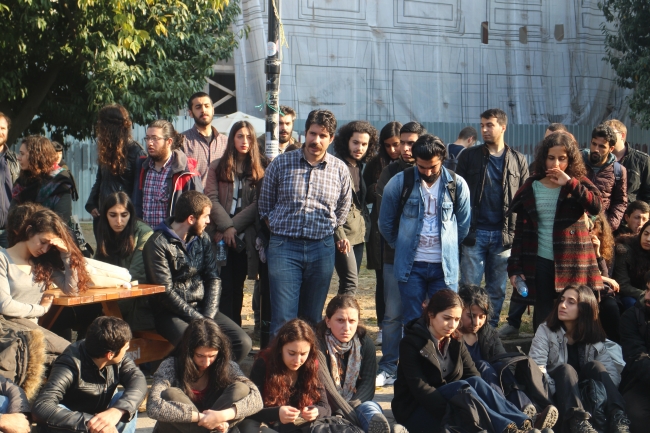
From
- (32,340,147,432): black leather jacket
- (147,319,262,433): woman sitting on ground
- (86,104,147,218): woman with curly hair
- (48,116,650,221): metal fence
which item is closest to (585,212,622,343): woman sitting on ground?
(147,319,262,433): woman sitting on ground

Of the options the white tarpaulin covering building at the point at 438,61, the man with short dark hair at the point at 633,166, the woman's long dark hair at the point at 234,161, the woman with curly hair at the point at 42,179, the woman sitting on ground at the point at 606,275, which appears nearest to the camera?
the woman sitting on ground at the point at 606,275

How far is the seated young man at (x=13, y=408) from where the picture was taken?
4.68 metres

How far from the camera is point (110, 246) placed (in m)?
6.46

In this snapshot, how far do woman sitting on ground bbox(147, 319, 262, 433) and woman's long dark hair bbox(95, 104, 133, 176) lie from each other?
2.31 meters

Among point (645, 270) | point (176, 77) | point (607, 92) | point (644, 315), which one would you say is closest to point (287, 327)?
point (644, 315)

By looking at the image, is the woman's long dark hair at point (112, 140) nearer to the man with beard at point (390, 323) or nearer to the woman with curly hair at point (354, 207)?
the woman with curly hair at point (354, 207)

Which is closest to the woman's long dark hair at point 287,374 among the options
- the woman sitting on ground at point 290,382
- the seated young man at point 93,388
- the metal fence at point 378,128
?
the woman sitting on ground at point 290,382

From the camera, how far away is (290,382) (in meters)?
5.23

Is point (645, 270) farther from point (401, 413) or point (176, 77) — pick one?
point (176, 77)

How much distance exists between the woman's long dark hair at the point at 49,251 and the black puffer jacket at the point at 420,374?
217cm

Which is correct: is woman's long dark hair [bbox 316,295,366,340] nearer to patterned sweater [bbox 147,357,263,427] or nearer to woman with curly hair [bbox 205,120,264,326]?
patterned sweater [bbox 147,357,263,427]

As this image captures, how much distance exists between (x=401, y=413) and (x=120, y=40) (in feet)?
22.5

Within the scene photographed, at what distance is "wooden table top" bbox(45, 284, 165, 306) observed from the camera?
556 cm

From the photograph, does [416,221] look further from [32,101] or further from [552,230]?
[32,101]
